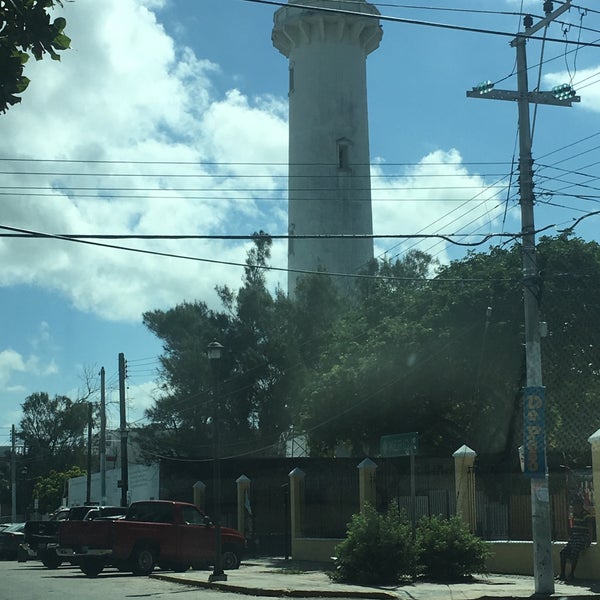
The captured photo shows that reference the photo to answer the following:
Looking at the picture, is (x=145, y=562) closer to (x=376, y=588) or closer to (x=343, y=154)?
(x=376, y=588)

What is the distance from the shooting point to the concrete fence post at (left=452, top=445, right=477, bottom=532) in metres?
23.5

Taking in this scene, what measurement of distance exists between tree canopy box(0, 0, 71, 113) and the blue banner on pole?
12.1 metres

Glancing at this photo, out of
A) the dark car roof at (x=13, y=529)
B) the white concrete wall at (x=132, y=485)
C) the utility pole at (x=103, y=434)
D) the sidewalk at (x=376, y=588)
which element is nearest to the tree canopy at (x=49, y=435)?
the white concrete wall at (x=132, y=485)

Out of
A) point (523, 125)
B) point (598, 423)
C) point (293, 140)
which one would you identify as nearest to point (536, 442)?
point (523, 125)

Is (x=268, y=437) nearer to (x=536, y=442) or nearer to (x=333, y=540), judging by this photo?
(x=333, y=540)

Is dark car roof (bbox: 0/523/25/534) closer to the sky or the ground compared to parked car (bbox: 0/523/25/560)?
closer to the sky

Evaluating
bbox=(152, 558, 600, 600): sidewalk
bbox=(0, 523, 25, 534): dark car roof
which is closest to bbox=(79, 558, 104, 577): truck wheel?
bbox=(152, 558, 600, 600): sidewalk

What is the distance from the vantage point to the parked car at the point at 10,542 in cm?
3756

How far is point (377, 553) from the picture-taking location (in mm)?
20844

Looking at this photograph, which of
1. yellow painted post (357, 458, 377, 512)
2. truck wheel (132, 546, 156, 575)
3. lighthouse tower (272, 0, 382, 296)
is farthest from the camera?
lighthouse tower (272, 0, 382, 296)

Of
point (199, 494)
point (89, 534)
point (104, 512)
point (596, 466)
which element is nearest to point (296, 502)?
point (104, 512)

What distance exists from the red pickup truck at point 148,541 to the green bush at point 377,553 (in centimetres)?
678

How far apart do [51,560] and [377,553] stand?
1425 centimetres

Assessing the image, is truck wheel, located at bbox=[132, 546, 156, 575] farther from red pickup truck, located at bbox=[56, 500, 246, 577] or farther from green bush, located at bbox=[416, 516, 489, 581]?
green bush, located at bbox=[416, 516, 489, 581]
